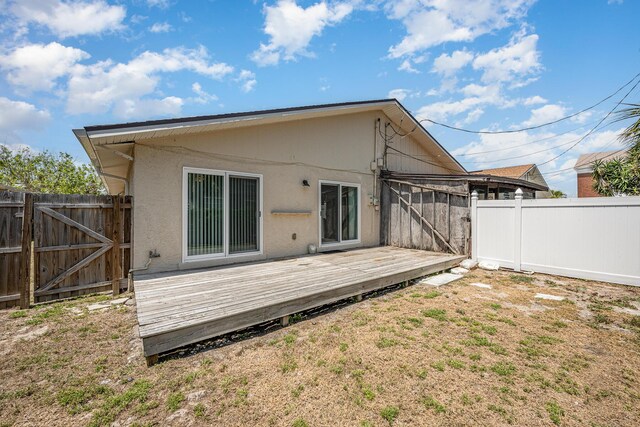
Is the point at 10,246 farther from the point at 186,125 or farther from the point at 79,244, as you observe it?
the point at 186,125

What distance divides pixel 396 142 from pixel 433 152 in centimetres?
274

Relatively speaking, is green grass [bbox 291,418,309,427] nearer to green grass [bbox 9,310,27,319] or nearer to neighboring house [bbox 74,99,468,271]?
neighboring house [bbox 74,99,468,271]

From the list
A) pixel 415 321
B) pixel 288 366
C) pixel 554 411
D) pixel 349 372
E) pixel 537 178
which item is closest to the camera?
pixel 554 411

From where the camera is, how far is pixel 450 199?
8078mm

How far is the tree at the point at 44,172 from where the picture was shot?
1706 cm

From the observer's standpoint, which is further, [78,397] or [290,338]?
[290,338]

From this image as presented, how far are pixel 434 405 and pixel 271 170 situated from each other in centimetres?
563

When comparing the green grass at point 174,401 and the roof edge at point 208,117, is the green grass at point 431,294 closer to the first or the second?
the green grass at point 174,401

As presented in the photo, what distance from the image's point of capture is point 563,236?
643 cm

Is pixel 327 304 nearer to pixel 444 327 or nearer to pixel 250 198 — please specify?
pixel 444 327

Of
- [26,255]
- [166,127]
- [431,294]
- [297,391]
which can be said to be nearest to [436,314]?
[431,294]

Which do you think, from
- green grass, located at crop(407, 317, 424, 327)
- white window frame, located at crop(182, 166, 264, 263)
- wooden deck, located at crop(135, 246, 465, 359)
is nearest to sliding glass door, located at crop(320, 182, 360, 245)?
wooden deck, located at crop(135, 246, 465, 359)

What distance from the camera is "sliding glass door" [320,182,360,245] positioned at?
26.5 feet

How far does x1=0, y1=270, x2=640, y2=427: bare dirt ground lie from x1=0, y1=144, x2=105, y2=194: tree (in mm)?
17588
